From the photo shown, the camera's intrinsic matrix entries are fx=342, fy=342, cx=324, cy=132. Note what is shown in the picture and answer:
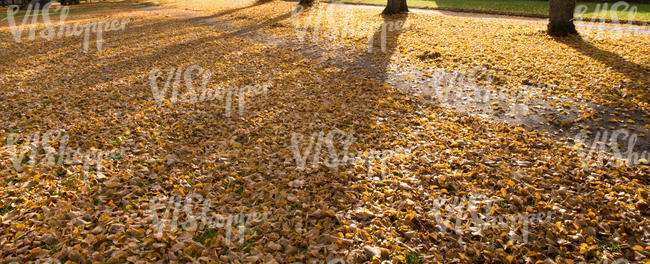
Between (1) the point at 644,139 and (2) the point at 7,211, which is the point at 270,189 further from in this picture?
(1) the point at 644,139

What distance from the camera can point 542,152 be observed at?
16.2ft

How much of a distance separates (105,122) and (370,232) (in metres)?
5.44

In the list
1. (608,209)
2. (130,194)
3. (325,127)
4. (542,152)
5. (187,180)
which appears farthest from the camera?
(325,127)

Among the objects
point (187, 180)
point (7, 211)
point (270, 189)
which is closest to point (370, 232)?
point (270, 189)
